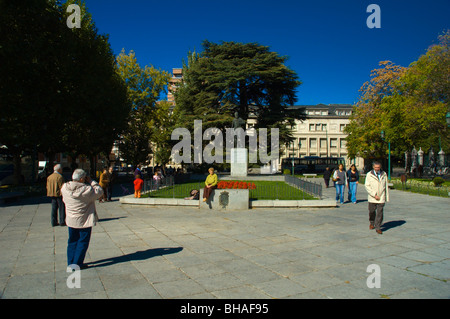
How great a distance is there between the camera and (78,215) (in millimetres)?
4945

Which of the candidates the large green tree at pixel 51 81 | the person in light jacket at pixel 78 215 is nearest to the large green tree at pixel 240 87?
the large green tree at pixel 51 81

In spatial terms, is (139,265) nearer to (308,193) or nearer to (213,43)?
(308,193)

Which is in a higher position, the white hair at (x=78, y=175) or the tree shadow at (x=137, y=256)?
the white hair at (x=78, y=175)

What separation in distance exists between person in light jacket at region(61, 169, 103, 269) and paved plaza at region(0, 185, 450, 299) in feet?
1.09

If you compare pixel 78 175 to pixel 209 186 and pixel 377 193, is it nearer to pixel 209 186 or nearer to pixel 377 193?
pixel 377 193

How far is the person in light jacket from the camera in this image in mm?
4930

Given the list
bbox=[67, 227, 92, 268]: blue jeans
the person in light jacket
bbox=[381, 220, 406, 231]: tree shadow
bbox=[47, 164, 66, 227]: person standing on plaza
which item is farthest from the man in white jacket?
bbox=[47, 164, 66, 227]: person standing on plaza

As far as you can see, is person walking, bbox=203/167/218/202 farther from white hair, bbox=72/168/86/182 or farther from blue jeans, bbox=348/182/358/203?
white hair, bbox=72/168/86/182

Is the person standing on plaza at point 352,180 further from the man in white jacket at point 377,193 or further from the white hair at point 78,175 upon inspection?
the white hair at point 78,175

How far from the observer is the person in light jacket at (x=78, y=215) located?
16.2ft

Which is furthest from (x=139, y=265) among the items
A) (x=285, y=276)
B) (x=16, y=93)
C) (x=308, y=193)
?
(x=16, y=93)

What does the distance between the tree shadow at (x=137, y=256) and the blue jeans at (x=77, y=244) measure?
0.40 meters

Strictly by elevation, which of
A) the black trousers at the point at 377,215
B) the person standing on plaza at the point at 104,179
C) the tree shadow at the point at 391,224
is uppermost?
the person standing on plaza at the point at 104,179
